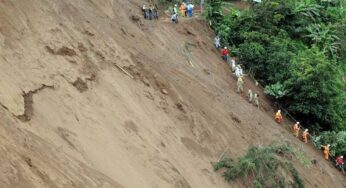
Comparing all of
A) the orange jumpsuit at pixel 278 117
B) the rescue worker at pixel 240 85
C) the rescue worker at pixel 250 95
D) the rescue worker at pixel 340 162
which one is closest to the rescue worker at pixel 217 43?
the rescue worker at pixel 240 85

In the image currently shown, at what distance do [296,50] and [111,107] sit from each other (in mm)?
11721

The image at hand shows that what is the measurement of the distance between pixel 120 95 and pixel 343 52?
1428 centimetres

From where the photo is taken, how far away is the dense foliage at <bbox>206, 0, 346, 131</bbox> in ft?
71.4

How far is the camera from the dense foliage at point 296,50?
21.8 m

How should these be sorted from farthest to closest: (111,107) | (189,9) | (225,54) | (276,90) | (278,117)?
1. (189,9)
2. (225,54)
3. (276,90)
4. (278,117)
5. (111,107)

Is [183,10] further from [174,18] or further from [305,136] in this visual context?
[305,136]

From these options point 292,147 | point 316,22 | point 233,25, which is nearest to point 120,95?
point 292,147

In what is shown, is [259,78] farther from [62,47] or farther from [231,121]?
[62,47]

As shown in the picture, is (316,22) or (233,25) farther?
(316,22)

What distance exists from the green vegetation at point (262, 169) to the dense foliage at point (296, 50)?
15.9 ft

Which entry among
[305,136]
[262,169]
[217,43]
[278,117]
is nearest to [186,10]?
[217,43]

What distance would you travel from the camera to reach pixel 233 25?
2500cm

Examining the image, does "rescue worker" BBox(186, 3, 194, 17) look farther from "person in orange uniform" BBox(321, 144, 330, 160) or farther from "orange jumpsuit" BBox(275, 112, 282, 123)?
"person in orange uniform" BBox(321, 144, 330, 160)

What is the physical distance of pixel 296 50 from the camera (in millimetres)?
25234
